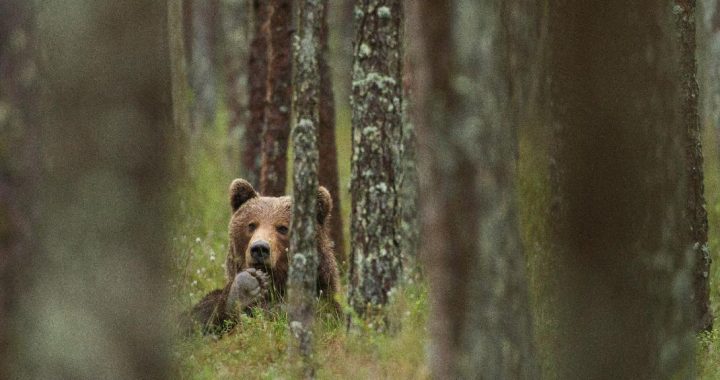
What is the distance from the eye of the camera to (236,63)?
26.6 metres

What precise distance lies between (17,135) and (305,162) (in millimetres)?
4377

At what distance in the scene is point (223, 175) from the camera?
1988cm

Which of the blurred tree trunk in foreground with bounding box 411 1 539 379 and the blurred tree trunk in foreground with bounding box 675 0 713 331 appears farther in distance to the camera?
the blurred tree trunk in foreground with bounding box 675 0 713 331

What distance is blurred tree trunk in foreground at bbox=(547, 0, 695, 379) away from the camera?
13.1 feet

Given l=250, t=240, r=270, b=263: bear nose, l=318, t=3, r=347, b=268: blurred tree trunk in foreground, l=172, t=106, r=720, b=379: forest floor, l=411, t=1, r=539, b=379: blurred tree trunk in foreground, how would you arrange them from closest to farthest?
l=411, t=1, r=539, b=379: blurred tree trunk in foreground
l=172, t=106, r=720, b=379: forest floor
l=250, t=240, r=270, b=263: bear nose
l=318, t=3, r=347, b=268: blurred tree trunk in foreground

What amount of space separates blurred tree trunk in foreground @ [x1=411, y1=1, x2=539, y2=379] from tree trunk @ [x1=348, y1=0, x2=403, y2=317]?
4534 mm

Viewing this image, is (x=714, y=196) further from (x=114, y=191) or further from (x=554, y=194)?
(x=114, y=191)

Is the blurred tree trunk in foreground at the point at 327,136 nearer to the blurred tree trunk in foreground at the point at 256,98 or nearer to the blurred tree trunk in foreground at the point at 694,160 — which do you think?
the blurred tree trunk in foreground at the point at 256,98

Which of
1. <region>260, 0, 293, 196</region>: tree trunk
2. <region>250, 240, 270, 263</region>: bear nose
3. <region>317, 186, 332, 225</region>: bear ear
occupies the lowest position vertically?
<region>250, 240, 270, 263</region>: bear nose

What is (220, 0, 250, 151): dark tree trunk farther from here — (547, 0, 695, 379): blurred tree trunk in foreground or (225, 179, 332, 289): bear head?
(547, 0, 695, 379): blurred tree trunk in foreground

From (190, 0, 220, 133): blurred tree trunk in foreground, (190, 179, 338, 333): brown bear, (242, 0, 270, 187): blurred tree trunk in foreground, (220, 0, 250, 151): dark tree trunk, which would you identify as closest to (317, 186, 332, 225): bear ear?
(190, 179, 338, 333): brown bear

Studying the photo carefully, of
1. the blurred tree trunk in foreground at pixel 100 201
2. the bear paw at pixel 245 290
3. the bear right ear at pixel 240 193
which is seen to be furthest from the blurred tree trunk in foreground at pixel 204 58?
the blurred tree trunk in foreground at pixel 100 201

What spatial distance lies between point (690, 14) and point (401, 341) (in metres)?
3.69

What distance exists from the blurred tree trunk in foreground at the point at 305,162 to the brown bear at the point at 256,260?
58.1 inches
